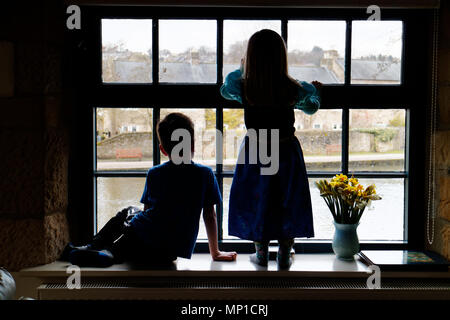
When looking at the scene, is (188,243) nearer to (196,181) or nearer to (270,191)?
(196,181)

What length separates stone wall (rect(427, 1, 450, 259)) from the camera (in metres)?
1.97

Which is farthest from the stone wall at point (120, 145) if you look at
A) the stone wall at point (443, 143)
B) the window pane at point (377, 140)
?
the stone wall at point (443, 143)

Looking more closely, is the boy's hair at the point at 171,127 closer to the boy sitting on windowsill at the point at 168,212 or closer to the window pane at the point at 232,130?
the boy sitting on windowsill at the point at 168,212

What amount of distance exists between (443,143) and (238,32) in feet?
3.40

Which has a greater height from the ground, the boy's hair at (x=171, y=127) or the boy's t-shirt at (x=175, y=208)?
the boy's hair at (x=171, y=127)

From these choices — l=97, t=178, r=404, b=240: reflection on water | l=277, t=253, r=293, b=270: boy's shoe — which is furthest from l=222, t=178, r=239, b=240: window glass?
l=277, t=253, r=293, b=270: boy's shoe

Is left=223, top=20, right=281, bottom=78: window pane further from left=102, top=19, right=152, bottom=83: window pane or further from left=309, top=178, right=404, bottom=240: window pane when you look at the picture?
left=309, top=178, right=404, bottom=240: window pane

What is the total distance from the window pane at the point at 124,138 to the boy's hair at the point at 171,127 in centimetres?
25

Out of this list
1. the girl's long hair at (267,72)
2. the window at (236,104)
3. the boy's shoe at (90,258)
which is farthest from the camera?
the window at (236,104)

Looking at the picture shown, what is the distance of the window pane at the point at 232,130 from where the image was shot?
211 centimetres

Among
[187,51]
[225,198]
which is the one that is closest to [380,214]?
[225,198]

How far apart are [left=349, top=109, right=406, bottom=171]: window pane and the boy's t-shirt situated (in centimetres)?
74

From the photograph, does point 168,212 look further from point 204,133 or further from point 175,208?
point 204,133
